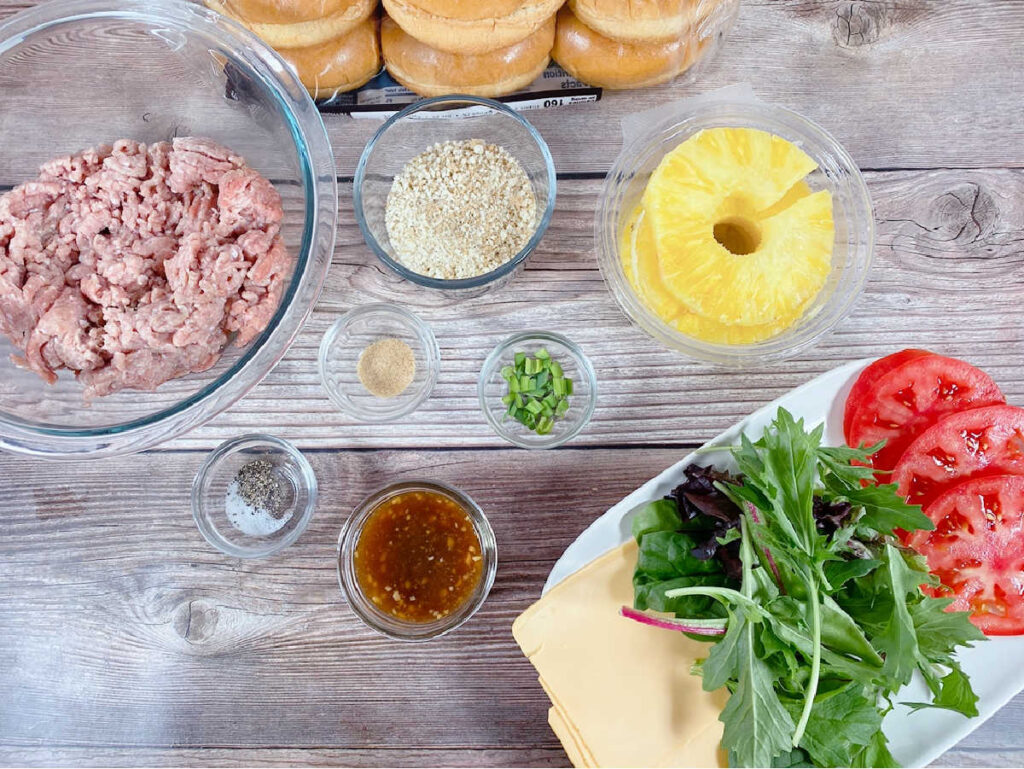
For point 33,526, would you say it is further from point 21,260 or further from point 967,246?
point 967,246

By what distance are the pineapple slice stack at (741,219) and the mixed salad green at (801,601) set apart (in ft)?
0.78

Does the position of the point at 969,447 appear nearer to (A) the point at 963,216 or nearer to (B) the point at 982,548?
(B) the point at 982,548

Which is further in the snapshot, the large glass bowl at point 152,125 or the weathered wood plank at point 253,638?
the weathered wood plank at point 253,638

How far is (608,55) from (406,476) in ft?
2.77

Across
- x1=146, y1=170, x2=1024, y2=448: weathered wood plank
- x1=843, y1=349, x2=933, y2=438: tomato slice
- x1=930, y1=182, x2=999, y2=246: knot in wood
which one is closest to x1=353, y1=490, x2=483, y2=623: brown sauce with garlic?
x1=146, y1=170, x2=1024, y2=448: weathered wood plank

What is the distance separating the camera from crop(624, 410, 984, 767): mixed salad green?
1116 millimetres

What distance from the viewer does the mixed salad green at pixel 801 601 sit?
3.66 feet

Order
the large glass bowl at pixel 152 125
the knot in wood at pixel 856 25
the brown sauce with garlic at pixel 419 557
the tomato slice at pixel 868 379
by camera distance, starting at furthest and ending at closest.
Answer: the knot in wood at pixel 856 25
the brown sauce with garlic at pixel 419 557
the tomato slice at pixel 868 379
the large glass bowl at pixel 152 125

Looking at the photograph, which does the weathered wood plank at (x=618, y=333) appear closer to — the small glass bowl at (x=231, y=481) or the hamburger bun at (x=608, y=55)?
the small glass bowl at (x=231, y=481)

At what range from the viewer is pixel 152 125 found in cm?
133

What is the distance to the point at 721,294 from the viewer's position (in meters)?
1.30

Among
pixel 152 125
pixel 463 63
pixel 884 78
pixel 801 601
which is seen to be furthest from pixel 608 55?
pixel 801 601

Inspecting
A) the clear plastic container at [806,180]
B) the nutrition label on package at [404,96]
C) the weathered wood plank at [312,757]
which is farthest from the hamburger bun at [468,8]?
the weathered wood plank at [312,757]

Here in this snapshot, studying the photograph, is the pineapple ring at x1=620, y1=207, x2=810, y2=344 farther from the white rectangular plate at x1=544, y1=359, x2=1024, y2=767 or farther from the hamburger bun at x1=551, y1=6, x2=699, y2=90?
the hamburger bun at x1=551, y1=6, x2=699, y2=90
